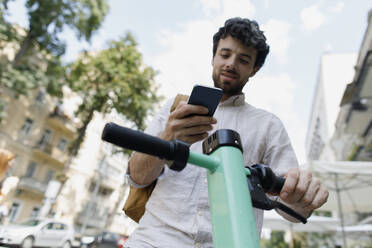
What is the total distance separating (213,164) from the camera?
0.54 metres

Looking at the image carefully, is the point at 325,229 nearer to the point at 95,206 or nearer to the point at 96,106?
the point at 96,106

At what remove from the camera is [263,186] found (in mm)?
629

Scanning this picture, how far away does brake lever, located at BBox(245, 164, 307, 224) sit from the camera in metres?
0.56

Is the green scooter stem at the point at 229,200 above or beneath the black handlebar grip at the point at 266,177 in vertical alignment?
beneath

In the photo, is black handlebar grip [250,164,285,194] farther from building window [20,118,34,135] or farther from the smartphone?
building window [20,118,34,135]

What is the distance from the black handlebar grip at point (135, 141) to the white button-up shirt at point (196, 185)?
478mm

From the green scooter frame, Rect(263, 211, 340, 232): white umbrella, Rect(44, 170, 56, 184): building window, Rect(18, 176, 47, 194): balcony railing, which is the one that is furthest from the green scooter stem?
Rect(44, 170, 56, 184): building window

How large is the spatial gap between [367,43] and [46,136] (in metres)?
20.0

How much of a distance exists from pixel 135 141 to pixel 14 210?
21.4m

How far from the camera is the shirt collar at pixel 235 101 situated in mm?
1276

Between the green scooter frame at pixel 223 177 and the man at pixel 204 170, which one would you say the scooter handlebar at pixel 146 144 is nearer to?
the green scooter frame at pixel 223 177

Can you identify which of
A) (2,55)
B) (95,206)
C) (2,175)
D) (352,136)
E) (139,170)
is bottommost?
(95,206)

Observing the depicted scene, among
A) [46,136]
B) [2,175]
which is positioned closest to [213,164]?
[2,175]

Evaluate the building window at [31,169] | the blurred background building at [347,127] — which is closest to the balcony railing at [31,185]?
the building window at [31,169]
